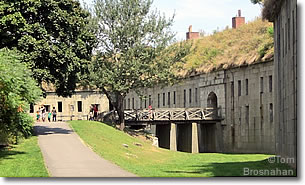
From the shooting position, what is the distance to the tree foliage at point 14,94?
27.2 m

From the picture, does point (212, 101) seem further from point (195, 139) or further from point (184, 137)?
point (195, 139)

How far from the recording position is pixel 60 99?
8738 centimetres

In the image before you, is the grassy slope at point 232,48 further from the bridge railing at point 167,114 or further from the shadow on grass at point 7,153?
the shadow on grass at point 7,153

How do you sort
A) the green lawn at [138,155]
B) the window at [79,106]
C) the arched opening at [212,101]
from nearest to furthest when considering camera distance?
the green lawn at [138,155]
the arched opening at [212,101]
the window at [79,106]

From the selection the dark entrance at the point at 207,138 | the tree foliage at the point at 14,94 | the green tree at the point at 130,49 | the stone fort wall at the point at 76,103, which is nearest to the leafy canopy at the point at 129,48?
the green tree at the point at 130,49

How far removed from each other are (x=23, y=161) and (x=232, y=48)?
118 feet

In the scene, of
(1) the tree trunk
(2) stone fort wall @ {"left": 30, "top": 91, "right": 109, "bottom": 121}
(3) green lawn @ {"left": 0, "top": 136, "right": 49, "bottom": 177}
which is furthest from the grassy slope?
(3) green lawn @ {"left": 0, "top": 136, "right": 49, "bottom": 177}

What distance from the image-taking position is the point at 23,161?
→ 96.0 ft

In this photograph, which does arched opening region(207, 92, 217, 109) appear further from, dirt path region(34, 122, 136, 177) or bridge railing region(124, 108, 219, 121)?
dirt path region(34, 122, 136, 177)

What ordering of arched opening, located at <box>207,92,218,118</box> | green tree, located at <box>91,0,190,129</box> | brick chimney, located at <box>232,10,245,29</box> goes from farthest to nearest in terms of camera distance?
brick chimney, located at <box>232,10,245,29</box>, arched opening, located at <box>207,92,218,118</box>, green tree, located at <box>91,0,190,129</box>

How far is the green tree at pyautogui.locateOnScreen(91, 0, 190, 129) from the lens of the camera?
50719 mm

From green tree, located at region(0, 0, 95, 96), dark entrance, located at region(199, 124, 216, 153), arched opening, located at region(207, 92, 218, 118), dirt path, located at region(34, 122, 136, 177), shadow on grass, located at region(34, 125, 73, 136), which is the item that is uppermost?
green tree, located at region(0, 0, 95, 96)

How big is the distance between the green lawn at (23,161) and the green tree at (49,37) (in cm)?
415

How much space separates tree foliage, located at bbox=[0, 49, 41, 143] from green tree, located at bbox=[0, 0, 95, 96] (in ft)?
15.3
